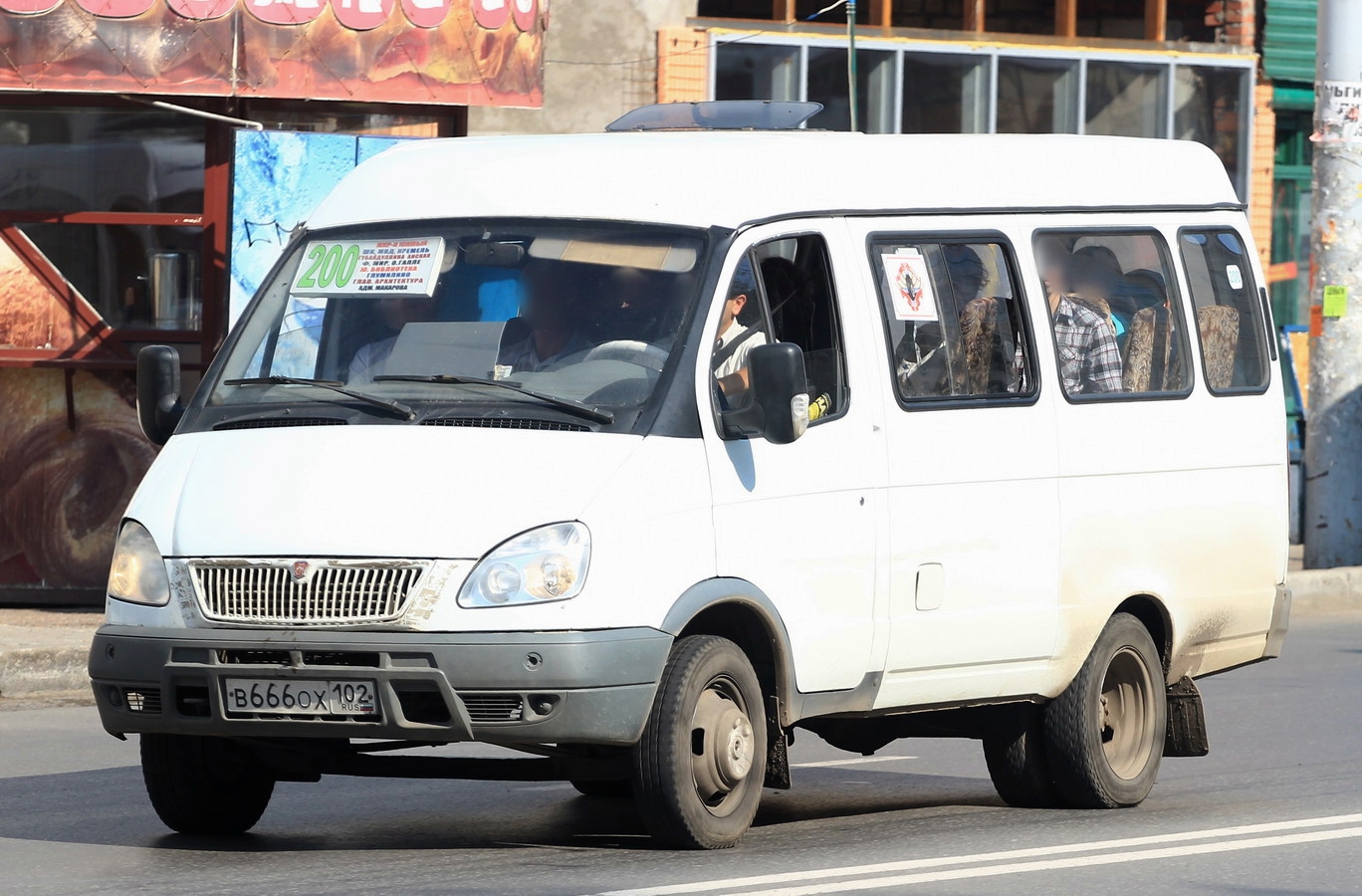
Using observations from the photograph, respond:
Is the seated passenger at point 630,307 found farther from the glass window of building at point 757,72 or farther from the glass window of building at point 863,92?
the glass window of building at point 863,92

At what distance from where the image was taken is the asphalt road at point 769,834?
6.86m

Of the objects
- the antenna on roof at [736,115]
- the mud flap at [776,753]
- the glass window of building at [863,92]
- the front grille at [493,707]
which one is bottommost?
the mud flap at [776,753]

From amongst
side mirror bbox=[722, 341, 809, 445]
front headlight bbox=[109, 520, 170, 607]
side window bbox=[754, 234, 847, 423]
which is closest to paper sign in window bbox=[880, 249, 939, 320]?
side window bbox=[754, 234, 847, 423]

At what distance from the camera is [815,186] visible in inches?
311

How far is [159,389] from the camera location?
314 inches

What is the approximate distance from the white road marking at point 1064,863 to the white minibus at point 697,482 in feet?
1.98

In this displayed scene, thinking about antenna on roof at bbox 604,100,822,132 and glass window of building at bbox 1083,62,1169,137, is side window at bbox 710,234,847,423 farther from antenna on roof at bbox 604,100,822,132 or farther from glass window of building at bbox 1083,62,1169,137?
glass window of building at bbox 1083,62,1169,137

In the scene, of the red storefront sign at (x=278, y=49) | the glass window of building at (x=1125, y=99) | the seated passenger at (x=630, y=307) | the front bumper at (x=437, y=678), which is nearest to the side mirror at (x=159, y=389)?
the front bumper at (x=437, y=678)

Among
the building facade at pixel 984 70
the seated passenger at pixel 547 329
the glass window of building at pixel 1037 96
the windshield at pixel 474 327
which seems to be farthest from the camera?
the glass window of building at pixel 1037 96

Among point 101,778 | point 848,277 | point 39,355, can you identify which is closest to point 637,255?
point 848,277

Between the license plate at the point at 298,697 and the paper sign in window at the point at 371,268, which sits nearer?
the license plate at the point at 298,697

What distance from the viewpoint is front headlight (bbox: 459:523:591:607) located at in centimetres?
680

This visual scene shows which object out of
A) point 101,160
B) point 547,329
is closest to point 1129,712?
point 547,329

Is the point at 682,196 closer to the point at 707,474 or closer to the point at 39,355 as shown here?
the point at 707,474
